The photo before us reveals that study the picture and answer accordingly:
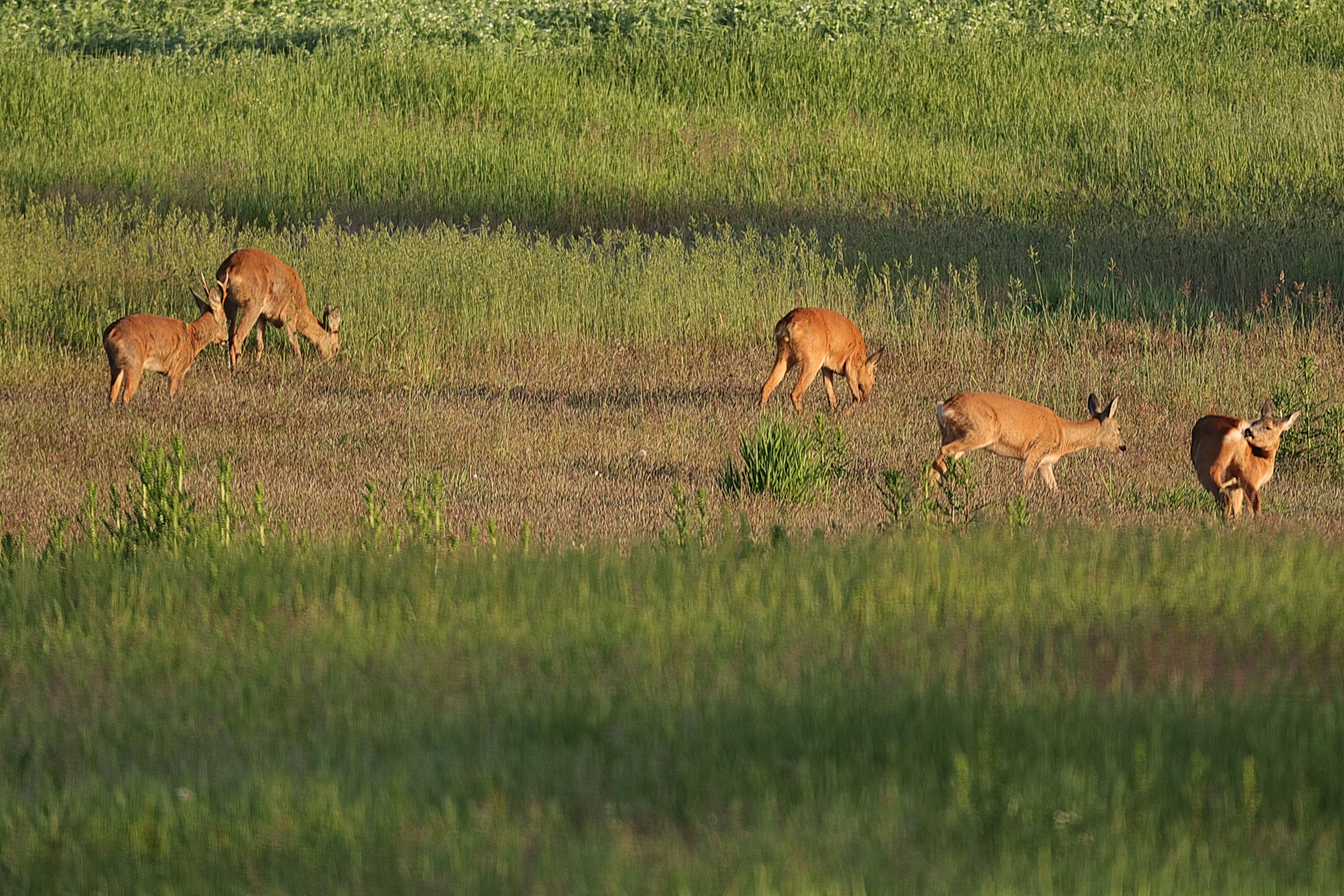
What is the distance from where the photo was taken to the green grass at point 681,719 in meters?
3.92

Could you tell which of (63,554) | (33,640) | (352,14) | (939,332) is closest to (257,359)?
(939,332)

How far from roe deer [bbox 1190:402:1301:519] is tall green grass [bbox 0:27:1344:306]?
28.6 feet

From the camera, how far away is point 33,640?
20.6ft

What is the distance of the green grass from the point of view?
3.92 m

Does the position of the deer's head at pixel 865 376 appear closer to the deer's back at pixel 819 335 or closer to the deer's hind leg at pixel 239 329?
the deer's back at pixel 819 335

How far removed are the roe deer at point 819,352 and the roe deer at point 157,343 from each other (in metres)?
4.76

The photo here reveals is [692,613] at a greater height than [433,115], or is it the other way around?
[433,115]

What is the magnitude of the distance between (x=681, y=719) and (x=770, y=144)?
20736 millimetres

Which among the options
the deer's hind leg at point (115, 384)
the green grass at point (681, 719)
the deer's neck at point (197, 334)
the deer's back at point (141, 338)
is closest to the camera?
the green grass at point (681, 719)

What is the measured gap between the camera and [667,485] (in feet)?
35.7

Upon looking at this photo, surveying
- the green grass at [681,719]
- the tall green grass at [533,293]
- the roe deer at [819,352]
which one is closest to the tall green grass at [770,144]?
the tall green grass at [533,293]

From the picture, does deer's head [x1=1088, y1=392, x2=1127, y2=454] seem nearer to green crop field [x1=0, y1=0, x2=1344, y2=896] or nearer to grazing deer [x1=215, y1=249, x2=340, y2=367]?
green crop field [x1=0, y1=0, x2=1344, y2=896]

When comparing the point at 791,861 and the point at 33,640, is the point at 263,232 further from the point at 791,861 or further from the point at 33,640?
the point at 791,861

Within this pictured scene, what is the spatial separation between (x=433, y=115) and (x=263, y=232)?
7.36 meters
